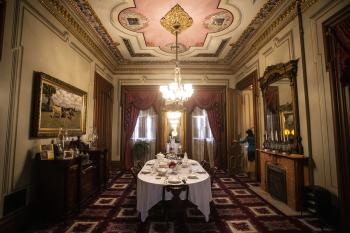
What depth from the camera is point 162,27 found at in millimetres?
4059

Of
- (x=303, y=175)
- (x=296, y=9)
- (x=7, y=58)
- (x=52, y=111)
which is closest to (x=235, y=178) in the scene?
(x=303, y=175)

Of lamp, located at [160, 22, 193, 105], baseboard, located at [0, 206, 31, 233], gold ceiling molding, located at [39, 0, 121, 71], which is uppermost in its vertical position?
gold ceiling molding, located at [39, 0, 121, 71]

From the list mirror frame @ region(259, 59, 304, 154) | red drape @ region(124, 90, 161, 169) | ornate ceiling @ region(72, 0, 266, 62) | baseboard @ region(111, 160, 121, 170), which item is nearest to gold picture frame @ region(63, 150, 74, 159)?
ornate ceiling @ region(72, 0, 266, 62)

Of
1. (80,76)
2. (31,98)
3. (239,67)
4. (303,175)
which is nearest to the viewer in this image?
(31,98)

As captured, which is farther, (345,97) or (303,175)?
(303,175)

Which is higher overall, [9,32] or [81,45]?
[81,45]

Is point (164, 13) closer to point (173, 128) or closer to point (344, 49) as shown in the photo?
point (344, 49)

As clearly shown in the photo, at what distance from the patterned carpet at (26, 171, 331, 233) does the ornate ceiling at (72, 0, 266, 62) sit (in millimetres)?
3136

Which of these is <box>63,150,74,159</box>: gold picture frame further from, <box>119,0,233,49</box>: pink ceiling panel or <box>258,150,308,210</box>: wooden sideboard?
<box>258,150,308,210</box>: wooden sideboard

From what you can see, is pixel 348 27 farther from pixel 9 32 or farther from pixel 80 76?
pixel 80 76

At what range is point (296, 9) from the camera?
3129 millimetres

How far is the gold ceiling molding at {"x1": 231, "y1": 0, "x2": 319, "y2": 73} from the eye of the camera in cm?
306

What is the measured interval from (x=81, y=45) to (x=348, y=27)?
13.7 ft

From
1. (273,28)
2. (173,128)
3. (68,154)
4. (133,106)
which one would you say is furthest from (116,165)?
(273,28)
